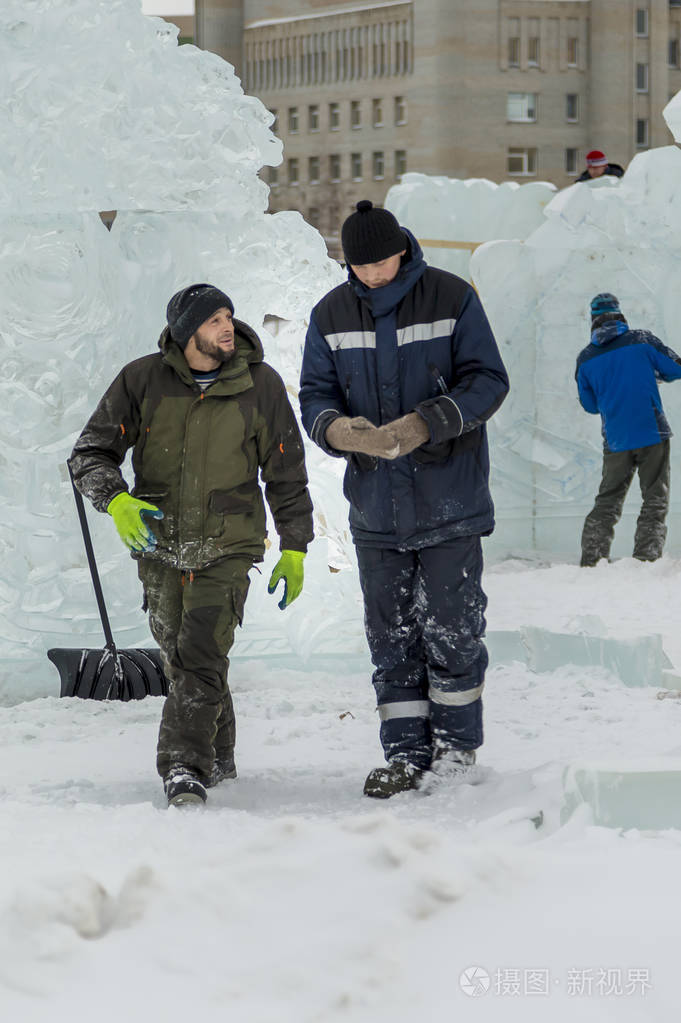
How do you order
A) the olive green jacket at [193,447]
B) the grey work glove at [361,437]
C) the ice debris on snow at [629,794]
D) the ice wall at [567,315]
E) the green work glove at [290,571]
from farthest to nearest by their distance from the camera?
the ice wall at [567,315] → the green work glove at [290,571] → the olive green jacket at [193,447] → the grey work glove at [361,437] → the ice debris on snow at [629,794]

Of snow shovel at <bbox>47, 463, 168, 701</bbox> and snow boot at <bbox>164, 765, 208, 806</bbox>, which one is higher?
snow boot at <bbox>164, 765, 208, 806</bbox>

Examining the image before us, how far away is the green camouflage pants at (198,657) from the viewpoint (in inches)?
152

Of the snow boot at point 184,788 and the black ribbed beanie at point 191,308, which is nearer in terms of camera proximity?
the snow boot at point 184,788

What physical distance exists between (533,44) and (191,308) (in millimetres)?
44869

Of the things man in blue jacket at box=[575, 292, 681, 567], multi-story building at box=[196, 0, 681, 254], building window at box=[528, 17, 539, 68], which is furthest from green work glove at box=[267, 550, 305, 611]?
building window at box=[528, 17, 539, 68]

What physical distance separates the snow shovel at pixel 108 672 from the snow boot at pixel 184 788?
1.73 metres

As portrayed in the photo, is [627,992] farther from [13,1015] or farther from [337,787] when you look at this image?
[337,787]

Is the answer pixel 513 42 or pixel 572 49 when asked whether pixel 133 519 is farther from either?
pixel 572 49

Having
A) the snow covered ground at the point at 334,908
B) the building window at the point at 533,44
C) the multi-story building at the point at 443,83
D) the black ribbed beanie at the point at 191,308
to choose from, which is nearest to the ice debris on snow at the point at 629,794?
the snow covered ground at the point at 334,908

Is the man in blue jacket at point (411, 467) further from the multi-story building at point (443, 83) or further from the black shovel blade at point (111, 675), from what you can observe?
the multi-story building at point (443, 83)

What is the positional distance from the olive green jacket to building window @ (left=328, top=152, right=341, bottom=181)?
48.1m

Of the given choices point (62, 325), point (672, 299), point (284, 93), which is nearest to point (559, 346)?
point (672, 299)

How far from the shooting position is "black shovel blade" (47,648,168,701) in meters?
5.53

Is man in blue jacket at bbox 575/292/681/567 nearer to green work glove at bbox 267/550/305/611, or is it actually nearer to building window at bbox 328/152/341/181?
green work glove at bbox 267/550/305/611
